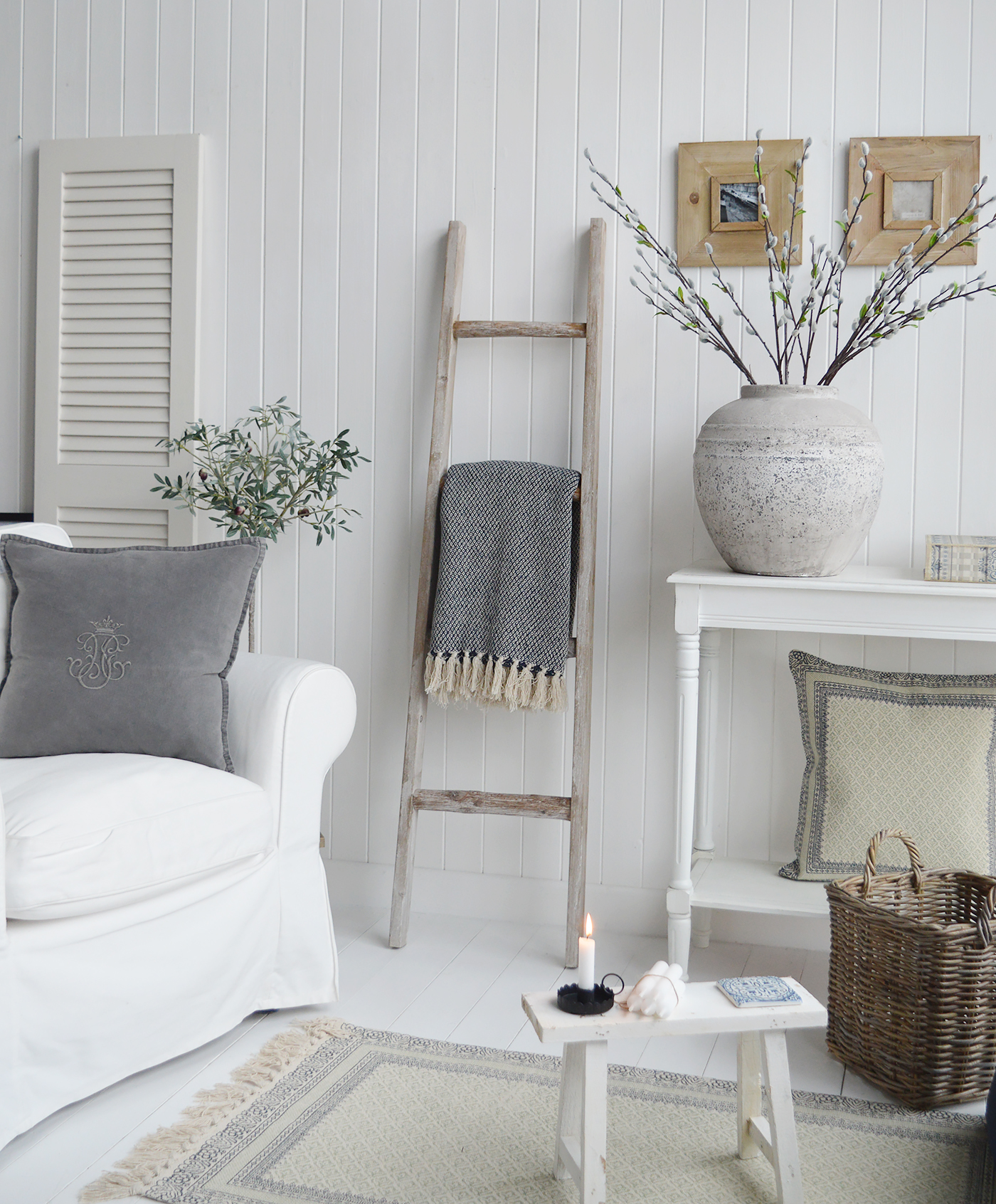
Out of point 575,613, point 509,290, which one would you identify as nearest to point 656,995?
point 575,613

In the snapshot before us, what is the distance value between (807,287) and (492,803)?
1.31 m

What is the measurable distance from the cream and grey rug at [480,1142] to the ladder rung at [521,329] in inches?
58.4

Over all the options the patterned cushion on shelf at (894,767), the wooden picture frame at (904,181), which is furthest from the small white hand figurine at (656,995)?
the wooden picture frame at (904,181)

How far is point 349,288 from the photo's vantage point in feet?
9.12

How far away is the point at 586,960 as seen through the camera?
1.48 m

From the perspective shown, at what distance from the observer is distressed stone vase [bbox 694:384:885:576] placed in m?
2.15

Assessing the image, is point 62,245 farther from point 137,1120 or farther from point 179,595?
point 137,1120

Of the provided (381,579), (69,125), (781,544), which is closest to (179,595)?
(381,579)

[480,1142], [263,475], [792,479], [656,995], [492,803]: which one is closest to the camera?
[656,995]

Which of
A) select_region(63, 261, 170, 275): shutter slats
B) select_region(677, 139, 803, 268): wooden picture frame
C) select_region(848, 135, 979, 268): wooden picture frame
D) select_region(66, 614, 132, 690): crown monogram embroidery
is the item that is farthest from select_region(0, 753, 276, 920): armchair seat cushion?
select_region(848, 135, 979, 268): wooden picture frame

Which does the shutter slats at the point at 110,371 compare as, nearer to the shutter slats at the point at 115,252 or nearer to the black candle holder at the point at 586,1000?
the shutter slats at the point at 115,252

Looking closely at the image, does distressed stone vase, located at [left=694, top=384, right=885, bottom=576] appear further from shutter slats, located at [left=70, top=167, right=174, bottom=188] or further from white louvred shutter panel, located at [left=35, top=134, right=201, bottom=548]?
shutter slats, located at [left=70, top=167, right=174, bottom=188]

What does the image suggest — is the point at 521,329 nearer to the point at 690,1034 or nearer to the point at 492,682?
the point at 492,682

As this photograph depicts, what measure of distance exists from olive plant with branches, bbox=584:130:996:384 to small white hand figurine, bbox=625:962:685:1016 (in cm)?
124
